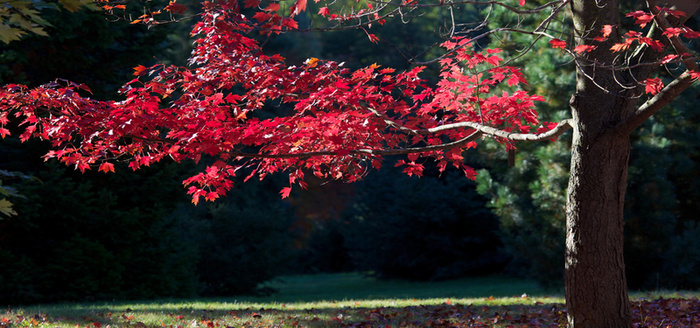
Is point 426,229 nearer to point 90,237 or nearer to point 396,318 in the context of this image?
point 90,237

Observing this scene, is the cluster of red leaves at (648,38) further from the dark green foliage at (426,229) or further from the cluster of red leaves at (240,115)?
the dark green foliage at (426,229)

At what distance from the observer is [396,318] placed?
6582mm

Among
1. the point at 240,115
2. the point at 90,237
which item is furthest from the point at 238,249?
the point at 240,115

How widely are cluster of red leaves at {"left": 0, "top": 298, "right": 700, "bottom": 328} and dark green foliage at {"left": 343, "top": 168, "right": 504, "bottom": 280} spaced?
39.9 ft

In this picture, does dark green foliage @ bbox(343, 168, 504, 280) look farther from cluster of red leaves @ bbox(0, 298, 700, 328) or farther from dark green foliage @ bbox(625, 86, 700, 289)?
cluster of red leaves @ bbox(0, 298, 700, 328)

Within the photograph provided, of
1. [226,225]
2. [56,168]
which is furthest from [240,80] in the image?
[226,225]

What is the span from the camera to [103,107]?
15.6ft

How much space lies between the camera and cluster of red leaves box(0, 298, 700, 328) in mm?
6039

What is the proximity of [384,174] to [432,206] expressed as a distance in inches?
95.5

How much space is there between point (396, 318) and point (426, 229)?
13.4 metres

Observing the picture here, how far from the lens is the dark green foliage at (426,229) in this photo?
64.1 ft

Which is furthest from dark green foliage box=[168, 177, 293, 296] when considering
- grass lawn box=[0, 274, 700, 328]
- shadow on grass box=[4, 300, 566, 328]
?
shadow on grass box=[4, 300, 566, 328]

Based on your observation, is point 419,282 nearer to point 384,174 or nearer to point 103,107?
point 384,174

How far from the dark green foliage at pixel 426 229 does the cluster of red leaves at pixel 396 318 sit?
1215 centimetres
